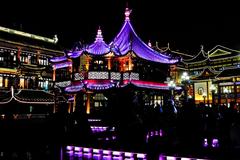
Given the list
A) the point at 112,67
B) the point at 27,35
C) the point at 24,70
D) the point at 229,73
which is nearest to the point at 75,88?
the point at 112,67

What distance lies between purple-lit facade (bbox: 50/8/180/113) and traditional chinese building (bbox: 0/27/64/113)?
24.7 ft

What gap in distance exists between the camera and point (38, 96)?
120 ft

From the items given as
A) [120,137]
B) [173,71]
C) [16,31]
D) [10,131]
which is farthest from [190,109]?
[16,31]

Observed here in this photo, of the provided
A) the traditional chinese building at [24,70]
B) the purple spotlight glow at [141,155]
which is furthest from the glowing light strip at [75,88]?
the purple spotlight glow at [141,155]

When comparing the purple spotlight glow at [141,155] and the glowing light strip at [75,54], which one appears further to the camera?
the glowing light strip at [75,54]

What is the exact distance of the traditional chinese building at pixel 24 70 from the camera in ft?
115

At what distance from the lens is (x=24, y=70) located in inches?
1599

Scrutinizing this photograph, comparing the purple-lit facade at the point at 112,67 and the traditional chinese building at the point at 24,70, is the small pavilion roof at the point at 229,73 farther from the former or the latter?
the traditional chinese building at the point at 24,70

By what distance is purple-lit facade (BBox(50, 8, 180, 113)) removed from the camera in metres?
25.2

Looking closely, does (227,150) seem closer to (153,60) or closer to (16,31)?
(153,60)

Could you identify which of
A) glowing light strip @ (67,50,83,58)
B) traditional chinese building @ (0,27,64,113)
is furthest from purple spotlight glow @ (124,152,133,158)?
traditional chinese building @ (0,27,64,113)

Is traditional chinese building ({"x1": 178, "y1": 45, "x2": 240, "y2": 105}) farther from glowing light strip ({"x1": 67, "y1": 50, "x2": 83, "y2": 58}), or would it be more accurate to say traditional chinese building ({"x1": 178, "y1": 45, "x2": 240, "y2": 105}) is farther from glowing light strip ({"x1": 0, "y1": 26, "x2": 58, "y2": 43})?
glowing light strip ({"x1": 67, "y1": 50, "x2": 83, "y2": 58})

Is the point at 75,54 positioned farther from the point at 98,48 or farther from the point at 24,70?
the point at 24,70

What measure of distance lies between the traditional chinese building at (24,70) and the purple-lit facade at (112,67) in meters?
7.53
